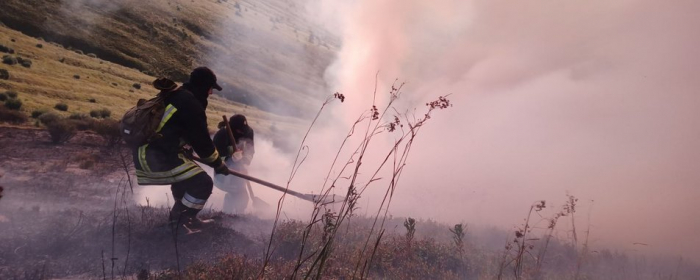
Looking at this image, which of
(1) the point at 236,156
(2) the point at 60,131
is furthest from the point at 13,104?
(1) the point at 236,156

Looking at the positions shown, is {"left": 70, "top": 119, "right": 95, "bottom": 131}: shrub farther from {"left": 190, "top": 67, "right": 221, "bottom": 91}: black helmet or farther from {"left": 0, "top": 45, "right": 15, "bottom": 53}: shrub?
{"left": 0, "top": 45, "right": 15, "bottom": 53}: shrub

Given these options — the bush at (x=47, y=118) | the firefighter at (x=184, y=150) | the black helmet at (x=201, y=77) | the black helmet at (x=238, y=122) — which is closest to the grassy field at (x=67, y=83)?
the bush at (x=47, y=118)

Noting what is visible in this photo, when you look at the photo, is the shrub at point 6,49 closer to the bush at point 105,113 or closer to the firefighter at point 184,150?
the bush at point 105,113

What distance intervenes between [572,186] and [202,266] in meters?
11.3

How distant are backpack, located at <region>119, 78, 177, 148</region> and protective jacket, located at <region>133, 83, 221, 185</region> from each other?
0.06 m

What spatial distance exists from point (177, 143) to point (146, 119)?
1.47 ft

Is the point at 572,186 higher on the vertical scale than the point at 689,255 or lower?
higher

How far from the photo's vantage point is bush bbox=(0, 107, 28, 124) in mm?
14539

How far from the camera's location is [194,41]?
3063 inches

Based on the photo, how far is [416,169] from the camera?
14.6m

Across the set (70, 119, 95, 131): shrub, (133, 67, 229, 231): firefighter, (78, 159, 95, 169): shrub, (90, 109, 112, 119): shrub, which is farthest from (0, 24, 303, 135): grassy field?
(133, 67, 229, 231): firefighter

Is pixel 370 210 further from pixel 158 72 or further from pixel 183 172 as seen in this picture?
pixel 158 72

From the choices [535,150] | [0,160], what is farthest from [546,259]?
[0,160]

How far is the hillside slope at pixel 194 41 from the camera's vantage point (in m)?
54.2
